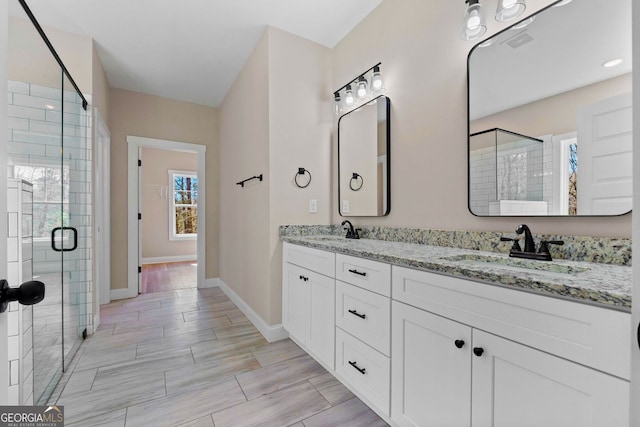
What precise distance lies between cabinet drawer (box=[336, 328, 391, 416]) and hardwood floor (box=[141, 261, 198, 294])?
3.22m

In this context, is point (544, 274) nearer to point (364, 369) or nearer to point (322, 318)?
point (364, 369)

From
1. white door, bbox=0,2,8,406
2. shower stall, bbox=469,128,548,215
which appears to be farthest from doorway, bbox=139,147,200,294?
white door, bbox=0,2,8,406

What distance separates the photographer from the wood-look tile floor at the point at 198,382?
1516mm

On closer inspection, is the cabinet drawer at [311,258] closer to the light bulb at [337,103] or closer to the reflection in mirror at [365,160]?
the reflection in mirror at [365,160]

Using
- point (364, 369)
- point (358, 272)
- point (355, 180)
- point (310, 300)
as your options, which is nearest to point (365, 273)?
point (358, 272)

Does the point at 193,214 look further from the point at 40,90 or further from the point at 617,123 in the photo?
the point at 617,123

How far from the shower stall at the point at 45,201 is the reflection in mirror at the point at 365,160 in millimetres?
1988

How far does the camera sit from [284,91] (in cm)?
248

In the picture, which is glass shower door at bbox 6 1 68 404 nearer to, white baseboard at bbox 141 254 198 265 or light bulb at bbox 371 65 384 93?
light bulb at bbox 371 65 384 93

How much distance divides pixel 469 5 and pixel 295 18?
1.42m

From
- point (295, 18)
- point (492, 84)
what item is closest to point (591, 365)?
point (492, 84)

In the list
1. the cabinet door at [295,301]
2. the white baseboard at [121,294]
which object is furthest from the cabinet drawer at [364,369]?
the white baseboard at [121,294]

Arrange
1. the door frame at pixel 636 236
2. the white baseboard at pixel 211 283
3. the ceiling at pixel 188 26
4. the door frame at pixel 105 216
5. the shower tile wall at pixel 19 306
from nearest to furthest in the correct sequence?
the door frame at pixel 636 236 → the shower tile wall at pixel 19 306 → the ceiling at pixel 188 26 → the door frame at pixel 105 216 → the white baseboard at pixel 211 283

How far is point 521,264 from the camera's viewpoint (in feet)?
4.04
